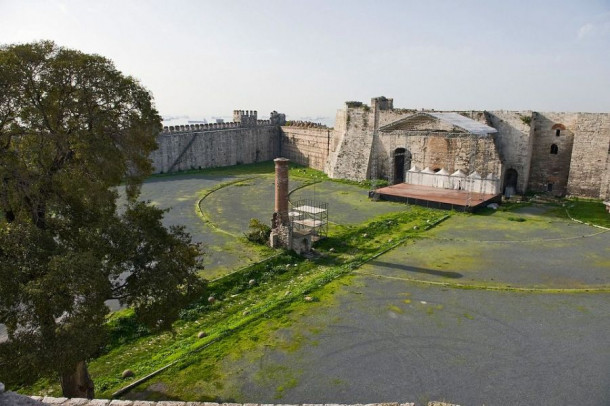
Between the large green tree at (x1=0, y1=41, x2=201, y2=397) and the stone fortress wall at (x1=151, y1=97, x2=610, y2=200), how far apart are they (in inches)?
972

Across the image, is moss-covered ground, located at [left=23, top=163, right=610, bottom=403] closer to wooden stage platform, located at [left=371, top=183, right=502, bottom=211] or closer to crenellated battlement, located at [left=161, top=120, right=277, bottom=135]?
wooden stage platform, located at [left=371, top=183, right=502, bottom=211]

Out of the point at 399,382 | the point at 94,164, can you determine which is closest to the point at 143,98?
the point at 94,164

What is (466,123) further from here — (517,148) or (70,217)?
(70,217)

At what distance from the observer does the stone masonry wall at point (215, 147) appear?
41.5m

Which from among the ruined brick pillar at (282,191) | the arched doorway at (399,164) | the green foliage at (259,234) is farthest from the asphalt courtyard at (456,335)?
the arched doorway at (399,164)

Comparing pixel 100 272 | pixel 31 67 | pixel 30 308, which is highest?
pixel 31 67

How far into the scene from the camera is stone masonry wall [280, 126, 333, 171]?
43812mm

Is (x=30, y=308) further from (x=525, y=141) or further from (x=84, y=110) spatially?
(x=525, y=141)

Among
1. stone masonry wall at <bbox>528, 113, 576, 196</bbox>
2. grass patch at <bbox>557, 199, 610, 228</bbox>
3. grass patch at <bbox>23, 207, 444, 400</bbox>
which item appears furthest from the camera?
stone masonry wall at <bbox>528, 113, 576, 196</bbox>

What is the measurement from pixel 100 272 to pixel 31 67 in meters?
4.41

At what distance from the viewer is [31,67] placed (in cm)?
915

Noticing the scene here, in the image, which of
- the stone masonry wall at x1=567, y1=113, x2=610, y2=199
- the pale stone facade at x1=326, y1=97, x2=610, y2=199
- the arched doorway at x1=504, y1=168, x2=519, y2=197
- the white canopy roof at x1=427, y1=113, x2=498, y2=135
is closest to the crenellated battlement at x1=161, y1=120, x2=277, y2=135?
the pale stone facade at x1=326, y1=97, x2=610, y2=199

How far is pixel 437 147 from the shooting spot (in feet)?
115

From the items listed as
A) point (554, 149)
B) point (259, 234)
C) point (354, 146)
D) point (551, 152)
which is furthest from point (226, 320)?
point (554, 149)
